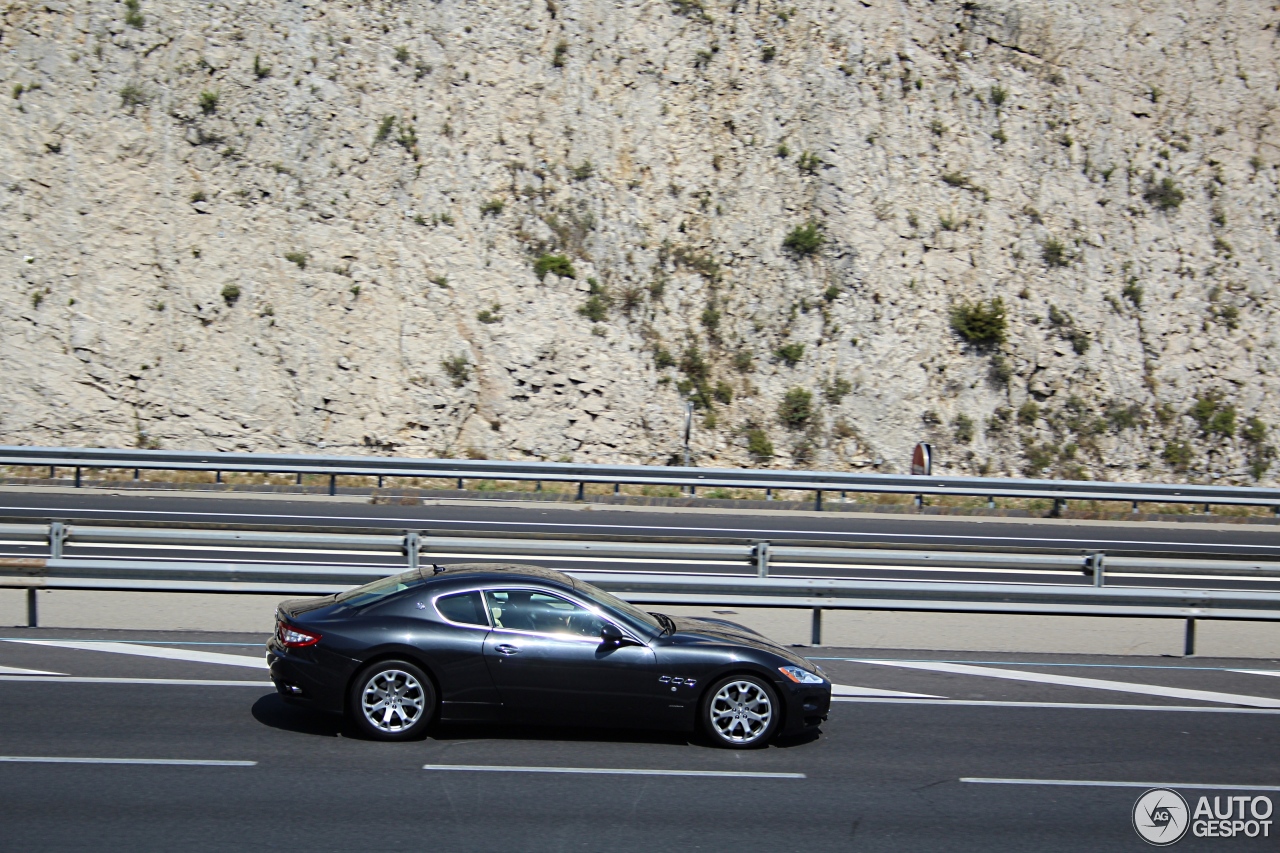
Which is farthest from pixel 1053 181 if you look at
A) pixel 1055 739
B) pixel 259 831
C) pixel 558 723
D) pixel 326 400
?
pixel 259 831

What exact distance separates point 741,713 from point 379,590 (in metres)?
2.88

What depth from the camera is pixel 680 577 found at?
10.4 metres

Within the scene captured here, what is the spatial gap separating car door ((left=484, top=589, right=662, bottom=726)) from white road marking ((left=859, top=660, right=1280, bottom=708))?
3788 millimetres

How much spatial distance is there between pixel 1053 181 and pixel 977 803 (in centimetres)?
2491

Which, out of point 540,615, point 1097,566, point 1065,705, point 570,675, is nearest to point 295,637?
point 540,615

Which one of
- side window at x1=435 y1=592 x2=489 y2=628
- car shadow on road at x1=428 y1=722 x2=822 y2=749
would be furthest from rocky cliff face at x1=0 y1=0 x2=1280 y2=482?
side window at x1=435 y1=592 x2=489 y2=628

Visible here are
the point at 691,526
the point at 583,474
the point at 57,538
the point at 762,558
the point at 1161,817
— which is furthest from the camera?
the point at 583,474

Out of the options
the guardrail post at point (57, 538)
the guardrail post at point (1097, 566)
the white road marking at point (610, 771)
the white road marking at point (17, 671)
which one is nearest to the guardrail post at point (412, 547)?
the white road marking at point (17, 671)

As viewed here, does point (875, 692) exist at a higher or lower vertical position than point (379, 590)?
lower

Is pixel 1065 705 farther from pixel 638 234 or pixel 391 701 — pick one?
pixel 638 234

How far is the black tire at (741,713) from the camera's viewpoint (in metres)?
7.50

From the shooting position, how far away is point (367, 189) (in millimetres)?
25094

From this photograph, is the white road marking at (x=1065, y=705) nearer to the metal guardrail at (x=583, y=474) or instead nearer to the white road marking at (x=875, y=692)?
the white road marking at (x=875, y=692)

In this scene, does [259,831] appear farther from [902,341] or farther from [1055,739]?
[902,341]
